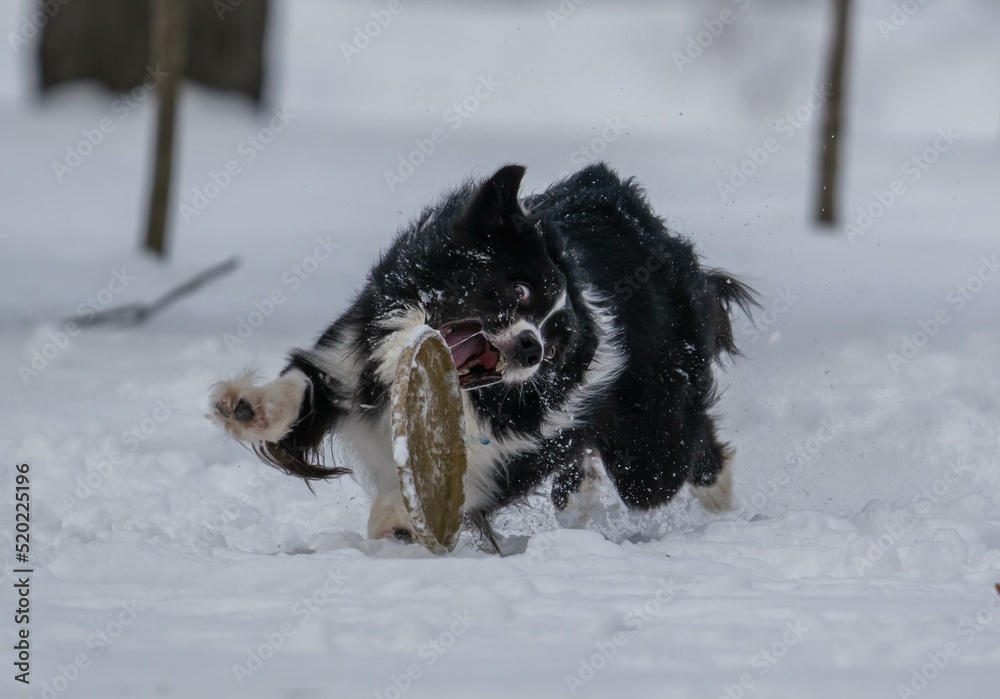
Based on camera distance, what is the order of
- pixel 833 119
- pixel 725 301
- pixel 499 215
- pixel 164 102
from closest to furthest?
pixel 499 215, pixel 725 301, pixel 164 102, pixel 833 119

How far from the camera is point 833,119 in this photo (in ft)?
40.1

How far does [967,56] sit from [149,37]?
1947 centimetres

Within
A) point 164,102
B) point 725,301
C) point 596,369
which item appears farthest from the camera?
point 164,102

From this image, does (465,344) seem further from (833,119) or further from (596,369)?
(833,119)

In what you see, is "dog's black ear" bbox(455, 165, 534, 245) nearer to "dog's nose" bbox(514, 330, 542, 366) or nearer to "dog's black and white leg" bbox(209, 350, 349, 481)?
"dog's nose" bbox(514, 330, 542, 366)

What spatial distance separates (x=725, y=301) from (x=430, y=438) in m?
2.69

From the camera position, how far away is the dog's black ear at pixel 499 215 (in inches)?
178

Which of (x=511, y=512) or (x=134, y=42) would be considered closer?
(x=511, y=512)

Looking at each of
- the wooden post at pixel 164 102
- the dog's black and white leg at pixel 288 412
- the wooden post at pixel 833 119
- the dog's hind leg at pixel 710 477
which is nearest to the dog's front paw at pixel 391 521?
the dog's black and white leg at pixel 288 412

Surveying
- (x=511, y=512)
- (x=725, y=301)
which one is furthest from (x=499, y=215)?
(x=725, y=301)

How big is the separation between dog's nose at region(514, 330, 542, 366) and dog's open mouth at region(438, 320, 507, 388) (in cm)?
13

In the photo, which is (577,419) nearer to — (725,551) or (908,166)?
(725,551)

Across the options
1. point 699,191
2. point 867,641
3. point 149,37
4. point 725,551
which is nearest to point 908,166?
point 699,191

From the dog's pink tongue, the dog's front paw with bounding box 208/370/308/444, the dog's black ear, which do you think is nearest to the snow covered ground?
the dog's front paw with bounding box 208/370/308/444
